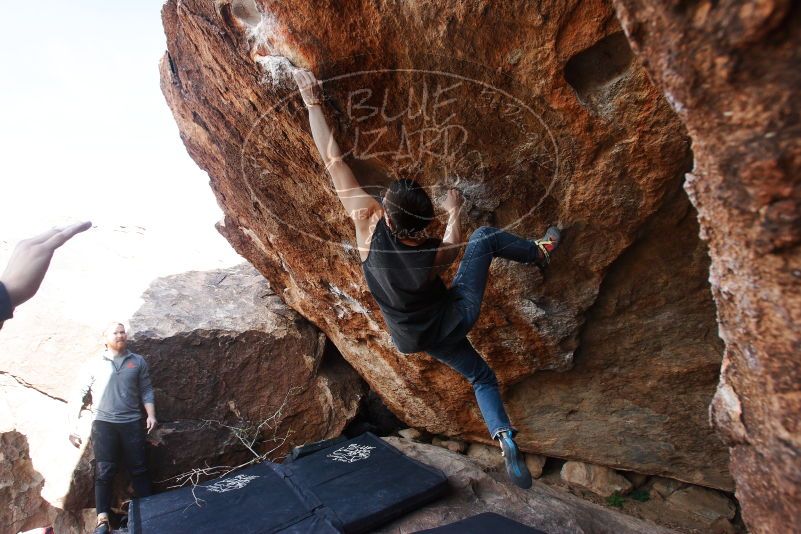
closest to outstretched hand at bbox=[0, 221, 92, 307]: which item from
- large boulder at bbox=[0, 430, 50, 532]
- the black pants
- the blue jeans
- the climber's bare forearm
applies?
the climber's bare forearm

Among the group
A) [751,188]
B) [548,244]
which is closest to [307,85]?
[548,244]

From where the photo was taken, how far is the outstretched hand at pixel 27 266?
153 cm

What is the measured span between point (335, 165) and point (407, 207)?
536 mm

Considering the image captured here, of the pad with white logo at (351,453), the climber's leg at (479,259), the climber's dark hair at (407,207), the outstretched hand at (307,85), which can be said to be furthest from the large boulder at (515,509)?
the outstretched hand at (307,85)

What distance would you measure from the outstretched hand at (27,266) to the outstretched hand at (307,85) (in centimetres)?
130

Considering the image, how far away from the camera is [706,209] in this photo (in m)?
1.43

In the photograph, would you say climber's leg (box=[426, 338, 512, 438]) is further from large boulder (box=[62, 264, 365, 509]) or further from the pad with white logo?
large boulder (box=[62, 264, 365, 509])

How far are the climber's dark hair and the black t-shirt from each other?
4.9 inches

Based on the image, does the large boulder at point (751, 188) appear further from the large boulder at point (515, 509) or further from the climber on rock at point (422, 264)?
the large boulder at point (515, 509)

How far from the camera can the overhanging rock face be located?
2.12 meters

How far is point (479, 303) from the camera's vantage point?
95.1 inches

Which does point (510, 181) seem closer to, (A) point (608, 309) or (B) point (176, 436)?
(A) point (608, 309)

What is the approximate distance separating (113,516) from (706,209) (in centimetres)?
502

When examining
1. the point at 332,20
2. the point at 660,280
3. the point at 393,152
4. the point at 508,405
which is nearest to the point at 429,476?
the point at 508,405
